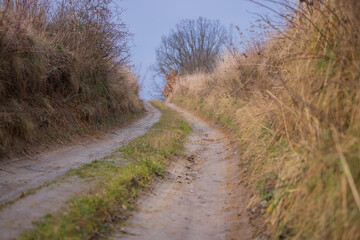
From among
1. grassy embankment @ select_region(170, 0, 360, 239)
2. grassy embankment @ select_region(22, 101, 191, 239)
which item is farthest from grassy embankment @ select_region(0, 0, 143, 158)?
grassy embankment @ select_region(170, 0, 360, 239)

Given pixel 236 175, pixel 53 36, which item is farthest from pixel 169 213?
pixel 53 36

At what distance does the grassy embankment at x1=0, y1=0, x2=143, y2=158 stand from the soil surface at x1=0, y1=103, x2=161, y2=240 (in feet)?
1.83

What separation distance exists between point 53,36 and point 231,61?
6.80 meters

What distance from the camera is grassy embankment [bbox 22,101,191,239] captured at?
10.3ft

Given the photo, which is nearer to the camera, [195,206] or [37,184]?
[195,206]

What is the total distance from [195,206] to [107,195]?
126cm

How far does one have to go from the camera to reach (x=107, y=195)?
4074 mm

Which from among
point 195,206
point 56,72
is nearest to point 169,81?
point 56,72

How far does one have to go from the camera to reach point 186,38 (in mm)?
43875

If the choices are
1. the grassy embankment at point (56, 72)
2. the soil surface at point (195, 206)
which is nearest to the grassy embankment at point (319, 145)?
the soil surface at point (195, 206)

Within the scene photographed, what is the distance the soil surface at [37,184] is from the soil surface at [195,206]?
34.7 inches

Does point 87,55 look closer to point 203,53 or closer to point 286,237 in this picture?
point 286,237

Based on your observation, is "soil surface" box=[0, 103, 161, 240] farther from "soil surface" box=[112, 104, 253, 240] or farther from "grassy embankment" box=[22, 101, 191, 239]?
"soil surface" box=[112, 104, 253, 240]

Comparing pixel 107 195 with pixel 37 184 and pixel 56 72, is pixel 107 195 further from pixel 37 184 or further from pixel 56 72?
pixel 56 72
